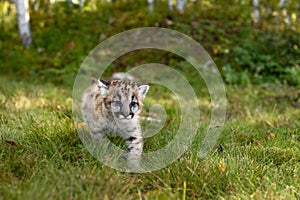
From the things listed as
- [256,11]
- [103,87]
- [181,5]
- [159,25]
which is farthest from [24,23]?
[103,87]

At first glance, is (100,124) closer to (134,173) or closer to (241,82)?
(134,173)

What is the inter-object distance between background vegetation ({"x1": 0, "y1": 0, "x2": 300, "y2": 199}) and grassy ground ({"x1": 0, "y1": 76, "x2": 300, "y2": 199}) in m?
0.01

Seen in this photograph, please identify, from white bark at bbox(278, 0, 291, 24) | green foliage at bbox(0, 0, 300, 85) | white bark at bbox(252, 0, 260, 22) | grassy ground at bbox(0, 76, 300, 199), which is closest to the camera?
grassy ground at bbox(0, 76, 300, 199)

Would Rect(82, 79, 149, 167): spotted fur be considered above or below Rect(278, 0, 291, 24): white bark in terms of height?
below

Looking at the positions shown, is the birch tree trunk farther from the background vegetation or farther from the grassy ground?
the grassy ground

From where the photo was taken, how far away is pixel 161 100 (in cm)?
802

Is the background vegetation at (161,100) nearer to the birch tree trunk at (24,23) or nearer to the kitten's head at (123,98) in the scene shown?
the birch tree trunk at (24,23)

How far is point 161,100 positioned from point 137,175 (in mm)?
4482

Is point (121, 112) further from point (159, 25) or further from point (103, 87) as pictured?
point (159, 25)

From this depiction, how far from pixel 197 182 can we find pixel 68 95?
5.34 meters

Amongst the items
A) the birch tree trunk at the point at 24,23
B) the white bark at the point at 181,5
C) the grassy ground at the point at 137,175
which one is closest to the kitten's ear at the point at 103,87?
the grassy ground at the point at 137,175

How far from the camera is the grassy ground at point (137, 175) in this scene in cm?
303

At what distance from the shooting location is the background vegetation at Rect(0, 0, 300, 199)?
3244 mm

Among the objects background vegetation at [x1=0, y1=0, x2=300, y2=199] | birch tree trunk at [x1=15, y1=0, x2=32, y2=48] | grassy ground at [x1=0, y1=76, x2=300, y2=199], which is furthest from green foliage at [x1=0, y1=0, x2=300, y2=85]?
grassy ground at [x1=0, y1=76, x2=300, y2=199]
